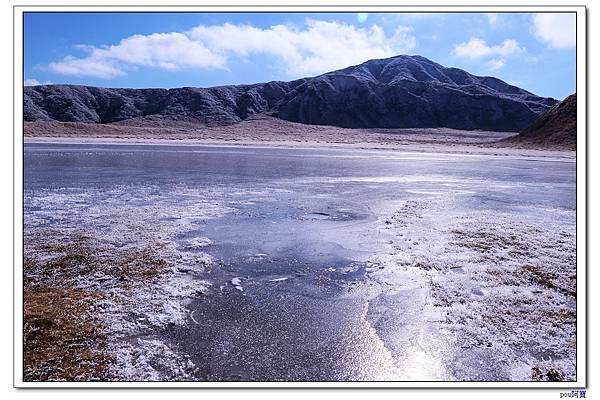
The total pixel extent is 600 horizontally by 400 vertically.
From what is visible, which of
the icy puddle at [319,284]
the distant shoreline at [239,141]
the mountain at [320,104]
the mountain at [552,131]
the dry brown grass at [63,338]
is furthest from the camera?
the mountain at [320,104]

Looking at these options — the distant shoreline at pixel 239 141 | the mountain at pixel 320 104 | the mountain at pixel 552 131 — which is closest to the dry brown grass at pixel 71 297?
the distant shoreline at pixel 239 141

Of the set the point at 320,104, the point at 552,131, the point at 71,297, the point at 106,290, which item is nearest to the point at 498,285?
the point at 106,290

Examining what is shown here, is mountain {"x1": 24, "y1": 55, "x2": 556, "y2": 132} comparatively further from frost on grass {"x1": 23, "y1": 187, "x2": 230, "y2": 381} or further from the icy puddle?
frost on grass {"x1": 23, "y1": 187, "x2": 230, "y2": 381}

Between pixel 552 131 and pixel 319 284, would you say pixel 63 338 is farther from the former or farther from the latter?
pixel 552 131

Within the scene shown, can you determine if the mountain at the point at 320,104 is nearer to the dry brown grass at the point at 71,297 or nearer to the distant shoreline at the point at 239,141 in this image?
the distant shoreline at the point at 239,141

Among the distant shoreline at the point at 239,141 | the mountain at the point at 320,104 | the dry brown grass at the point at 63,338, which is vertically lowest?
the dry brown grass at the point at 63,338
